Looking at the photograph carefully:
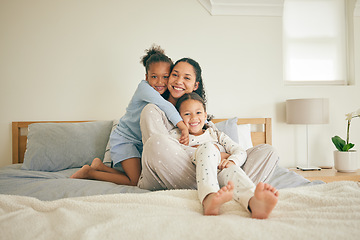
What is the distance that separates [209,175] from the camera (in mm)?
945

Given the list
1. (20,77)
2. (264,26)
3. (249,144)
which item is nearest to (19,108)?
(20,77)

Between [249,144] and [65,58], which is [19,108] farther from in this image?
[249,144]

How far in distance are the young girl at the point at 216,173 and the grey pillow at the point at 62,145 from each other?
75 cm

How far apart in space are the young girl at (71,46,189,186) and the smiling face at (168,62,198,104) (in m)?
0.08

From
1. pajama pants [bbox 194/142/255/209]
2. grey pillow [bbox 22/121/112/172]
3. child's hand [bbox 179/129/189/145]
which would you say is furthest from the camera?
grey pillow [bbox 22/121/112/172]

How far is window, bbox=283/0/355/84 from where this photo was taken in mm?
2686

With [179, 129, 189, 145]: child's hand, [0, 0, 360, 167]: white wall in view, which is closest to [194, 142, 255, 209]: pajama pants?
[179, 129, 189, 145]: child's hand

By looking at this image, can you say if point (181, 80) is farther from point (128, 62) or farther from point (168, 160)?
point (128, 62)

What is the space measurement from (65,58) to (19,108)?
0.58 meters

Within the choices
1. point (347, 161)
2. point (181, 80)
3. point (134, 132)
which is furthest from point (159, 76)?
point (347, 161)

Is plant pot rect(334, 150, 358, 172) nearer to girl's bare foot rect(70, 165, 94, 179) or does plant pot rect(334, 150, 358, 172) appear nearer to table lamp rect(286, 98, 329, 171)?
table lamp rect(286, 98, 329, 171)

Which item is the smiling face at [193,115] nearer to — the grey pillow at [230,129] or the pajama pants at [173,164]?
the pajama pants at [173,164]

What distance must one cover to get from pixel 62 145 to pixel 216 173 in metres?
1.30

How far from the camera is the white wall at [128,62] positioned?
2.39 metres
